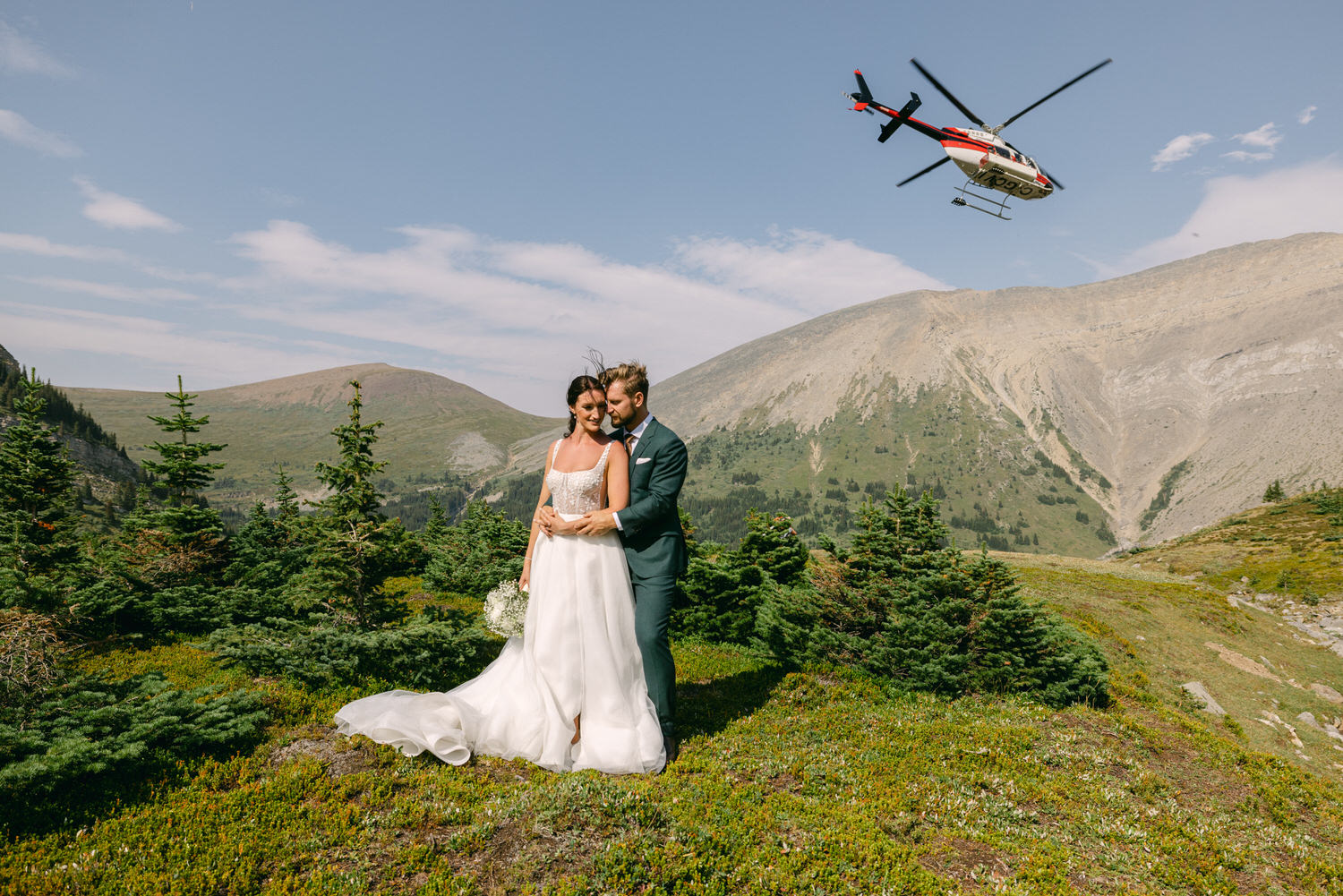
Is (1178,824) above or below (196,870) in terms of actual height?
below

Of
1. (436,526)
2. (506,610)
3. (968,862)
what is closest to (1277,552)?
(968,862)

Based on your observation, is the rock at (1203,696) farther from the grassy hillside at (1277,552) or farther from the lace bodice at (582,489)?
the grassy hillside at (1277,552)

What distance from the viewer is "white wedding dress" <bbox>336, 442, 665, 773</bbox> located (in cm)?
742

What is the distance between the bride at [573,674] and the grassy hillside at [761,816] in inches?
11.5

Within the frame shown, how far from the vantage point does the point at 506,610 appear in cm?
1075

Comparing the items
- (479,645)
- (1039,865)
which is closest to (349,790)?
(479,645)

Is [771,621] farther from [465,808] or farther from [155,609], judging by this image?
[155,609]

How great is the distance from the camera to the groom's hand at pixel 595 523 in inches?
292

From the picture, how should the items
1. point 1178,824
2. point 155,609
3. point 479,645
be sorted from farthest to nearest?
point 155,609, point 479,645, point 1178,824

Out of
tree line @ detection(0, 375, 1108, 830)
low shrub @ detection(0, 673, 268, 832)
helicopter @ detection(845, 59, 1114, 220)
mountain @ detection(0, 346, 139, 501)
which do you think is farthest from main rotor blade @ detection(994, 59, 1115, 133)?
mountain @ detection(0, 346, 139, 501)

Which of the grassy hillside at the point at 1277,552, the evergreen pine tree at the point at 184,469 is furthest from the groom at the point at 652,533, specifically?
the grassy hillside at the point at 1277,552

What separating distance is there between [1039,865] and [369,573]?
15.9 m

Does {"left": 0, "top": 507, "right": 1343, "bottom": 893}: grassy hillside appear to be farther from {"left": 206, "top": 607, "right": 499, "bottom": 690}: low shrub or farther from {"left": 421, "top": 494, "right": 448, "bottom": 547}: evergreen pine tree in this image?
{"left": 421, "top": 494, "right": 448, "bottom": 547}: evergreen pine tree

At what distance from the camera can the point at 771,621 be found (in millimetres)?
16422
